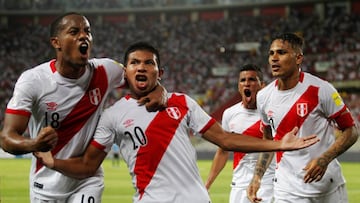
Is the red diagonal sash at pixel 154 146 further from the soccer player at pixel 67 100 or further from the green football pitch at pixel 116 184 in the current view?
the green football pitch at pixel 116 184

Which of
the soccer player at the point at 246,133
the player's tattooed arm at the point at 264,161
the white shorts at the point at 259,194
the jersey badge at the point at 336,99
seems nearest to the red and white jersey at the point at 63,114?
the player's tattooed arm at the point at 264,161

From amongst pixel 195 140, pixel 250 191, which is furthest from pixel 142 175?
pixel 195 140

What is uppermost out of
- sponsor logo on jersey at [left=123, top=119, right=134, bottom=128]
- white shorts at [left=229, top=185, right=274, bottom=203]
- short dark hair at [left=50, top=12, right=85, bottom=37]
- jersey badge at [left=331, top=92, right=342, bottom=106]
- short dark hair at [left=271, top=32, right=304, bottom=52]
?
short dark hair at [left=50, top=12, right=85, bottom=37]

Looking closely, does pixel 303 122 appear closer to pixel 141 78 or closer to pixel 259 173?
pixel 259 173

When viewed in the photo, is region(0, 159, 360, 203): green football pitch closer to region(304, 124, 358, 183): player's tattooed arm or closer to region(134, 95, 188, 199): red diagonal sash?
region(304, 124, 358, 183): player's tattooed arm

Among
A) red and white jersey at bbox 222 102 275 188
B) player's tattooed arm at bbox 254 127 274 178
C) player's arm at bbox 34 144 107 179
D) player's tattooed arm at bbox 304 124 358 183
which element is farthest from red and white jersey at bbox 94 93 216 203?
red and white jersey at bbox 222 102 275 188

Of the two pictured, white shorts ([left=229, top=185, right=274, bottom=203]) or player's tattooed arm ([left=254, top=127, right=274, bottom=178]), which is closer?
player's tattooed arm ([left=254, top=127, right=274, bottom=178])

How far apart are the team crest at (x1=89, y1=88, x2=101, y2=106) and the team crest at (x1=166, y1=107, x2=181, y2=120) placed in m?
0.92

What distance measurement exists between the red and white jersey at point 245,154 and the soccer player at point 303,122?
177 centimetres

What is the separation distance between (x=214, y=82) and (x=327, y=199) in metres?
36.8

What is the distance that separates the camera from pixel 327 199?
6.47 metres

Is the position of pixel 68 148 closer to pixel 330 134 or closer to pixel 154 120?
pixel 154 120

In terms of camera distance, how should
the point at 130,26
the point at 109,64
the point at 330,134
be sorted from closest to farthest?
1. the point at 109,64
2. the point at 330,134
3. the point at 130,26

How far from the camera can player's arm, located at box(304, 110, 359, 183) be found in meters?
6.05
